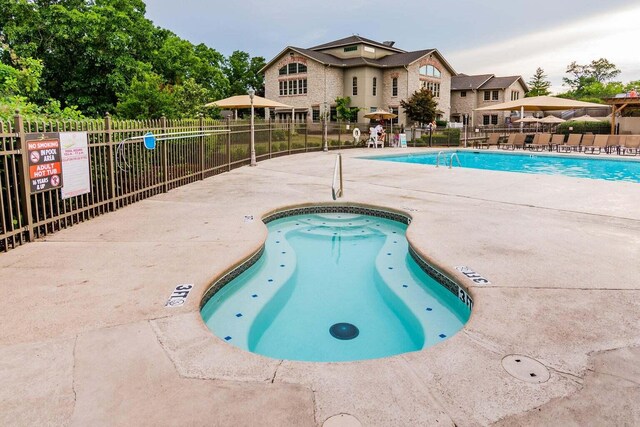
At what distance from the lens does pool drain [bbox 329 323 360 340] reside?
470 cm

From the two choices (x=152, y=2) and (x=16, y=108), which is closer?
(x=16, y=108)

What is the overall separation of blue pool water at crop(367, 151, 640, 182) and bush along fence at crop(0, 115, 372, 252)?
1004 cm

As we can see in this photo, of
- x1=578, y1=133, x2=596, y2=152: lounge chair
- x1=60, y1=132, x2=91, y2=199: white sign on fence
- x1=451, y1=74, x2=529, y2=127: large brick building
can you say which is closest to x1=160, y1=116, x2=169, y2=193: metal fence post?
x1=60, y1=132, x2=91, y2=199: white sign on fence

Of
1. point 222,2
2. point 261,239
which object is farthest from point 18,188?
point 222,2

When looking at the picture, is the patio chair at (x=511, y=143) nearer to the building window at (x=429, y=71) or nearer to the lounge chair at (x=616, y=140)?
the lounge chair at (x=616, y=140)

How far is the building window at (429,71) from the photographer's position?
42.9 metres

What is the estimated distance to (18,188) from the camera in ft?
19.8

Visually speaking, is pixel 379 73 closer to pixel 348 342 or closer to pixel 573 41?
pixel 573 41

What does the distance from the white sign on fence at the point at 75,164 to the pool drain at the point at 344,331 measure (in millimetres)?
4855

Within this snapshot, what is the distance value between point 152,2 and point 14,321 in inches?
1528

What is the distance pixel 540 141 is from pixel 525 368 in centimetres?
2534

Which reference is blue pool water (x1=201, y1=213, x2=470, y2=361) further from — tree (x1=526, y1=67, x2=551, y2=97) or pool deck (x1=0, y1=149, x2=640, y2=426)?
tree (x1=526, y1=67, x2=551, y2=97)

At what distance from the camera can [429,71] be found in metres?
43.8

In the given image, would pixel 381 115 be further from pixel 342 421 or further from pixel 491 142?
pixel 342 421
